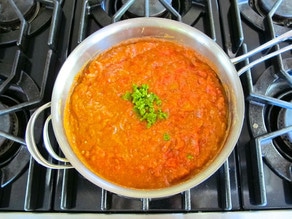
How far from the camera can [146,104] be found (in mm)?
962

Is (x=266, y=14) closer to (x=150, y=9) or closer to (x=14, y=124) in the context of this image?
(x=150, y=9)

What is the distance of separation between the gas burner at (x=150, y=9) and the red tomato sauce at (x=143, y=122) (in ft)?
0.33

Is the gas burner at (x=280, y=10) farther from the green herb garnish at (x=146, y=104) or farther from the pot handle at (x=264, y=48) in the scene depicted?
the green herb garnish at (x=146, y=104)

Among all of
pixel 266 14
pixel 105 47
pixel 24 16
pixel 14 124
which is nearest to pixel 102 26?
pixel 105 47

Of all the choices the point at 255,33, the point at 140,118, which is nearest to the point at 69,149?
the point at 140,118

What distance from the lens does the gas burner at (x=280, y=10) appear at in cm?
109

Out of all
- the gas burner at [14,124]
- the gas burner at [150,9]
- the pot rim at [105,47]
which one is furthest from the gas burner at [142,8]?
the gas burner at [14,124]

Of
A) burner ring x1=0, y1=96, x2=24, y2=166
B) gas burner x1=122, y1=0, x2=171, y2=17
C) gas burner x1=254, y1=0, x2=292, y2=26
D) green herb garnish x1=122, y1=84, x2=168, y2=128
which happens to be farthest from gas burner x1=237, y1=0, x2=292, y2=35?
burner ring x1=0, y1=96, x2=24, y2=166

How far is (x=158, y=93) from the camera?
1002mm

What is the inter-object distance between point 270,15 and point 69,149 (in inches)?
26.0

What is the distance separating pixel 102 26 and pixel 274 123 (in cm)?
56

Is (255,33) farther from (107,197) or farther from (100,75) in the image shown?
(107,197)

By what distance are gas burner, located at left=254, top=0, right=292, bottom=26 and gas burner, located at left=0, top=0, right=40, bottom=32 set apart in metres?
0.68

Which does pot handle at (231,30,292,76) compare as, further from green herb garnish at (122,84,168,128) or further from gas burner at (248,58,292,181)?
green herb garnish at (122,84,168,128)
